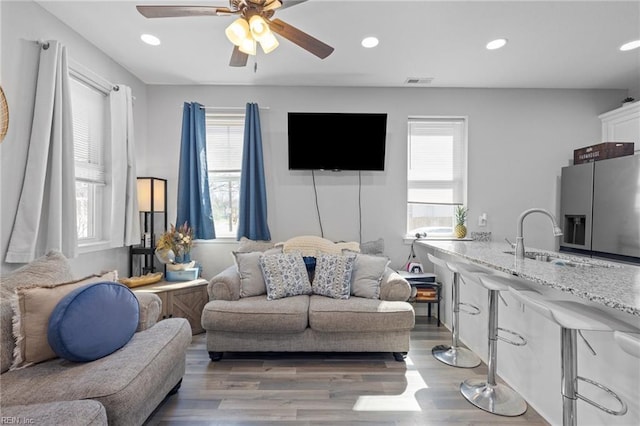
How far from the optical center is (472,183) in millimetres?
3631

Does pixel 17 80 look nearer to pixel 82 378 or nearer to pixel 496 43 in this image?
pixel 82 378

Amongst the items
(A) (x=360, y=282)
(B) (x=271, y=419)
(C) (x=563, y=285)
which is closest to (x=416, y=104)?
(A) (x=360, y=282)

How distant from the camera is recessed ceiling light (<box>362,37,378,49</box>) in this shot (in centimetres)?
257

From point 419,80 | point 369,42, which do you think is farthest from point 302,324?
point 419,80

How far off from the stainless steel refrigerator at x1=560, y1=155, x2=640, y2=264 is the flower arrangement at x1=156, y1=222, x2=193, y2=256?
4147 millimetres

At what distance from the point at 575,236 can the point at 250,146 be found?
3.81 metres

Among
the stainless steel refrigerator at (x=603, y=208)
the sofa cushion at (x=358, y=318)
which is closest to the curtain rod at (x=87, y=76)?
the sofa cushion at (x=358, y=318)

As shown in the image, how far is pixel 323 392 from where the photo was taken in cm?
204

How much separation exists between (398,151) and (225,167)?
6.96ft

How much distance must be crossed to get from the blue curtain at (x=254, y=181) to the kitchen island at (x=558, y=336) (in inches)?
83.6

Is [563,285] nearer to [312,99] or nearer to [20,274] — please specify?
[20,274]

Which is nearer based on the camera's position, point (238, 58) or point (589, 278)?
point (589, 278)

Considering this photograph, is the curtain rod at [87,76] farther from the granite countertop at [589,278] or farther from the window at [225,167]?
the granite countertop at [589,278]

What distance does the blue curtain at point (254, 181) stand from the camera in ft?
11.2
